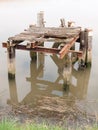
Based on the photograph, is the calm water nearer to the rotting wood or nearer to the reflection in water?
the reflection in water

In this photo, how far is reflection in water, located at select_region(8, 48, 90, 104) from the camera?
10.0 m

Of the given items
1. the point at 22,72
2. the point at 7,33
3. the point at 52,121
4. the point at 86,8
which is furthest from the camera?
the point at 86,8

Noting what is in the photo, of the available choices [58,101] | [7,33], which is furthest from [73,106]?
[7,33]

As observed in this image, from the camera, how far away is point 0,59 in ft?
44.7

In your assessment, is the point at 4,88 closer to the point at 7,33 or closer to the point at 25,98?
the point at 25,98

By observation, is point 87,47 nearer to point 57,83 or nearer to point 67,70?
point 57,83

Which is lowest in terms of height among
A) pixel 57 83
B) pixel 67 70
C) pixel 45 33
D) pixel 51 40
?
pixel 57 83

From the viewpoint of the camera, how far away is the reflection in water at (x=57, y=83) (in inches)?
396

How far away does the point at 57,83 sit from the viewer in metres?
11.1

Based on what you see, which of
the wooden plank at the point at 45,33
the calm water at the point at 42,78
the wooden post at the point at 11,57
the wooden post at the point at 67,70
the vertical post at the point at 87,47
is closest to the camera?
the wooden post at the point at 67,70

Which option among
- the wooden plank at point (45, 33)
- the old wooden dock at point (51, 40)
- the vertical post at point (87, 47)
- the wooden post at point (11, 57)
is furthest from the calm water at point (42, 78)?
the wooden plank at point (45, 33)

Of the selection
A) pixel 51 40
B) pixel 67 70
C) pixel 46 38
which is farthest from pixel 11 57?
pixel 67 70

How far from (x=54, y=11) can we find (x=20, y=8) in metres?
3.90

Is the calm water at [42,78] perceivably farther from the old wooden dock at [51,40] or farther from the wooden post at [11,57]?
the old wooden dock at [51,40]
